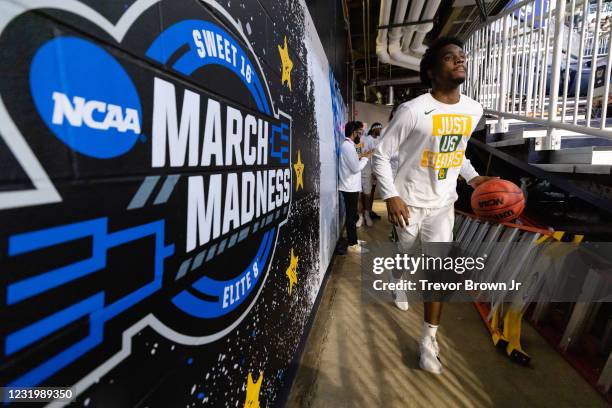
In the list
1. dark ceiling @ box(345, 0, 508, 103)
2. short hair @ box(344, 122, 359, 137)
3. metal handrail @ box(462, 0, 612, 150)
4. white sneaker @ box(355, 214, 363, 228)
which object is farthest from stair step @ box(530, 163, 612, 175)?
dark ceiling @ box(345, 0, 508, 103)

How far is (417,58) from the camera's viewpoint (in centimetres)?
887

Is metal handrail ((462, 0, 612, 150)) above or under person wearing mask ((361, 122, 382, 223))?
above

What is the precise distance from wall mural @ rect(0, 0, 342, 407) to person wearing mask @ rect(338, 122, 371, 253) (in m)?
2.81

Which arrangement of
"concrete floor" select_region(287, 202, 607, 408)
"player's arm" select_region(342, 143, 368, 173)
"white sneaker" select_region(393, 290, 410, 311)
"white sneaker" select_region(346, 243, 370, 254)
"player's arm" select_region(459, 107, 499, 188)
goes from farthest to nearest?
"white sneaker" select_region(346, 243, 370, 254) → "player's arm" select_region(342, 143, 368, 173) → "white sneaker" select_region(393, 290, 410, 311) → "player's arm" select_region(459, 107, 499, 188) → "concrete floor" select_region(287, 202, 607, 408)

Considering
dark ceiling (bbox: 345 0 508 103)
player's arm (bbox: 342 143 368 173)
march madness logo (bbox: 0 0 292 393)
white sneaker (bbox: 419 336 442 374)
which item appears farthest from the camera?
dark ceiling (bbox: 345 0 508 103)

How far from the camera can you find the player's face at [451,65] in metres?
1.98

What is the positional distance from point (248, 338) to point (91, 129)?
3.09ft

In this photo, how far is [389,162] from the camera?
6.83 feet

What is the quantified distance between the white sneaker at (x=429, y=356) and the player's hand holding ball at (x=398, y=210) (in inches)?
29.4

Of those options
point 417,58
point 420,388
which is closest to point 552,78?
point 420,388

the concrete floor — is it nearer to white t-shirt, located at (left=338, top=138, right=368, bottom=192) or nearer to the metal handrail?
the metal handrail

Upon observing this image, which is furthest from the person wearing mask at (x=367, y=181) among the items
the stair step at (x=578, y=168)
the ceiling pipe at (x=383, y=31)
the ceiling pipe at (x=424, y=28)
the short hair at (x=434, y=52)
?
the short hair at (x=434, y=52)

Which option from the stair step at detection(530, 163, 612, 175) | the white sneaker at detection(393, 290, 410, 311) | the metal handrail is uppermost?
the metal handrail

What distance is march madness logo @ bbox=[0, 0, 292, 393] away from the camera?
0.44 m
